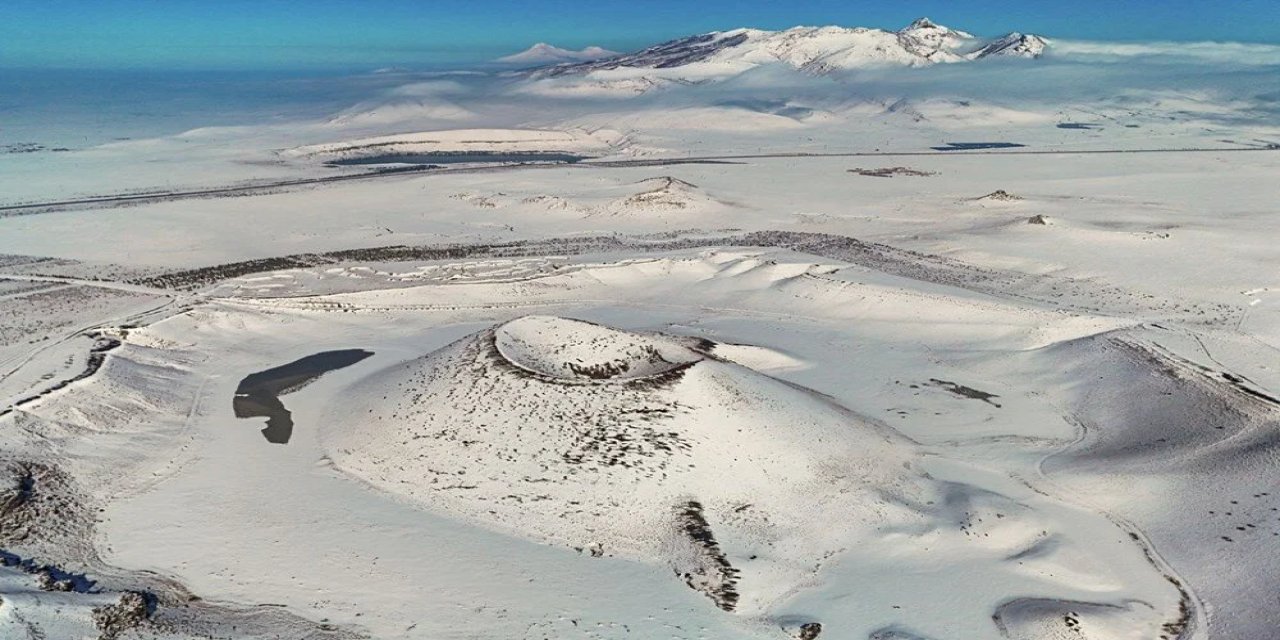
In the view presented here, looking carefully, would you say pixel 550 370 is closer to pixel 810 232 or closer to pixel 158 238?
pixel 810 232

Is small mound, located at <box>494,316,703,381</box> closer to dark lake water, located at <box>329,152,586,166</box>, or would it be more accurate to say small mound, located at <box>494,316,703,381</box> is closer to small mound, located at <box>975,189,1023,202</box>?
small mound, located at <box>975,189,1023,202</box>

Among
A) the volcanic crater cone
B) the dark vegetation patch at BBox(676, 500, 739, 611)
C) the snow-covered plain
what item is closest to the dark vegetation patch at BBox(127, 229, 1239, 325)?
the snow-covered plain

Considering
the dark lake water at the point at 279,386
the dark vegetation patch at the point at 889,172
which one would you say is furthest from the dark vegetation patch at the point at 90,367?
the dark vegetation patch at the point at 889,172

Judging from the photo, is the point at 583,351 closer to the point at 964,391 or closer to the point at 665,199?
the point at 964,391

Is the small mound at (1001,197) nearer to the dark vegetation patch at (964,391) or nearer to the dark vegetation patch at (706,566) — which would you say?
the dark vegetation patch at (964,391)

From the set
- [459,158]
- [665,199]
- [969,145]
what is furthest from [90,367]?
[969,145]

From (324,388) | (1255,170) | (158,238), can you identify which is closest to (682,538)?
(324,388)
